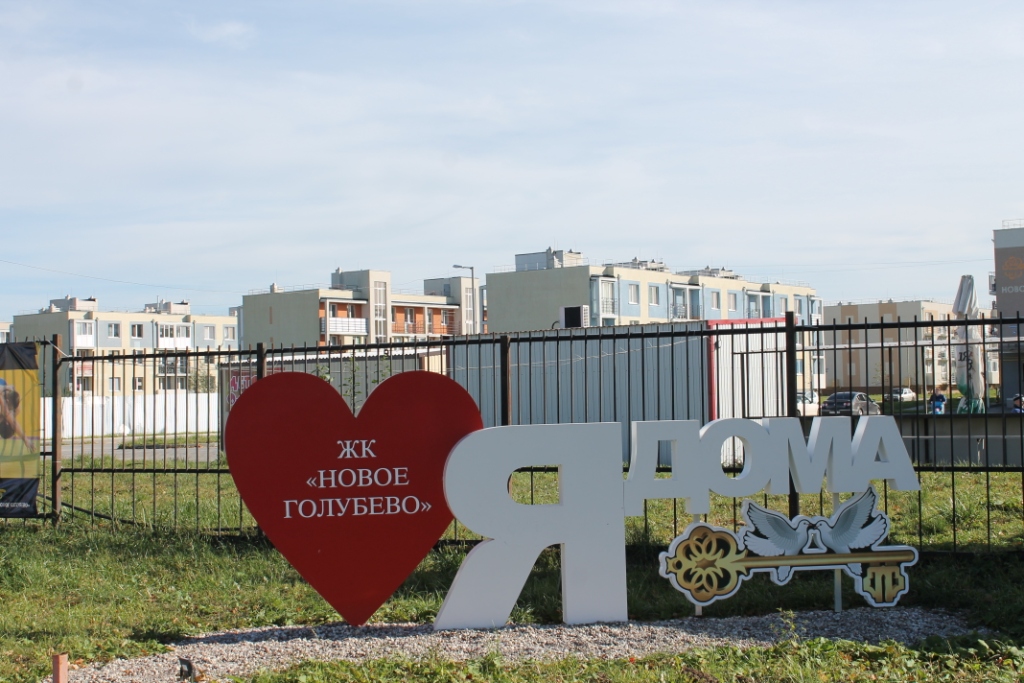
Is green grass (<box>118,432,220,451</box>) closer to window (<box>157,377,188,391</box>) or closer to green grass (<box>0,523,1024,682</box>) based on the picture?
window (<box>157,377,188,391</box>)

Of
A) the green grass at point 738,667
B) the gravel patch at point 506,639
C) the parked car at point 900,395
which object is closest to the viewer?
the green grass at point 738,667

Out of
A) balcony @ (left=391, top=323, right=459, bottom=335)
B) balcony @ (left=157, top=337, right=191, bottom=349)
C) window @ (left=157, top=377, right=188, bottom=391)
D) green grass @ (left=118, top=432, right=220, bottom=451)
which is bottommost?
green grass @ (left=118, top=432, right=220, bottom=451)

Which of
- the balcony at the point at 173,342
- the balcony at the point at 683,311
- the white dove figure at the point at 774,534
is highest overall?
the balcony at the point at 683,311

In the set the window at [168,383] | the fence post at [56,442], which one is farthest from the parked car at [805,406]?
the fence post at [56,442]

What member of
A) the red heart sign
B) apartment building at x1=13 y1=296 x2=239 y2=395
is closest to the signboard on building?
the red heart sign

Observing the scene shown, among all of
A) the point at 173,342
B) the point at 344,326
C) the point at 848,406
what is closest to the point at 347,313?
the point at 344,326

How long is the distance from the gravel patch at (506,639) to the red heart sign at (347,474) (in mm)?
435

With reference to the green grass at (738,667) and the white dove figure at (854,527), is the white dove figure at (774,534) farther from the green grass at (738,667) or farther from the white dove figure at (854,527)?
the green grass at (738,667)

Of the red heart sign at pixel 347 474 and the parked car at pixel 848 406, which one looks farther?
the parked car at pixel 848 406

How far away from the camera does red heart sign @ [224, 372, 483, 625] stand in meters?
6.99

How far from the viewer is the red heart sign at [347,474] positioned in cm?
699

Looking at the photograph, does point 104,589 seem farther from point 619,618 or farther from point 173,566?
point 619,618

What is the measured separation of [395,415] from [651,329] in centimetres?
1302

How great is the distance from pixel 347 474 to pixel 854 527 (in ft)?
12.5
